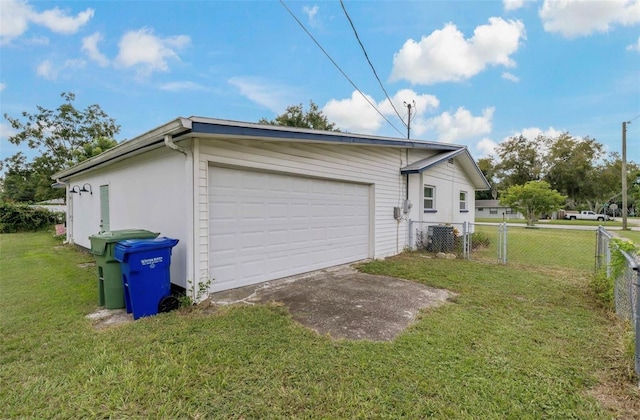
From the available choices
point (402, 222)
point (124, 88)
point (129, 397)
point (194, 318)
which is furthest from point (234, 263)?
point (124, 88)

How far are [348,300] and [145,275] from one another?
114 inches

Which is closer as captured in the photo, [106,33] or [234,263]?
[234,263]

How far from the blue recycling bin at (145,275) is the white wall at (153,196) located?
39cm

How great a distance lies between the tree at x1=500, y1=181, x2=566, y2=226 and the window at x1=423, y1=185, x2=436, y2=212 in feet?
52.5

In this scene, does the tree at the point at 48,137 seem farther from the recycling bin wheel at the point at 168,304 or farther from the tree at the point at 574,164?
the tree at the point at 574,164

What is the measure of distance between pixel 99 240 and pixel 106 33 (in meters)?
9.85

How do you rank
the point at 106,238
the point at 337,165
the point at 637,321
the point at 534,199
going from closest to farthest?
1. the point at 637,321
2. the point at 106,238
3. the point at 337,165
4. the point at 534,199

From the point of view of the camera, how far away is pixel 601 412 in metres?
2.14

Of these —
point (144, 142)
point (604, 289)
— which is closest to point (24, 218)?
point (144, 142)

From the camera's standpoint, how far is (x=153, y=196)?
5.46 metres

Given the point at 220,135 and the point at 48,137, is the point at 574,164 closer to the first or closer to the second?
the point at 220,135

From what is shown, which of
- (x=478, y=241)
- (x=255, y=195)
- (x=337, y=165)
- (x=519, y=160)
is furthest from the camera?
(x=519, y=160)

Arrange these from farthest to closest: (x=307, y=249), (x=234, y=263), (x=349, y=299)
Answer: (x=307, y=249), (x=234, y=263), (x=349, y=299)

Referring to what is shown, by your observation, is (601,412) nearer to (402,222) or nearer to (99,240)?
(99,240)
